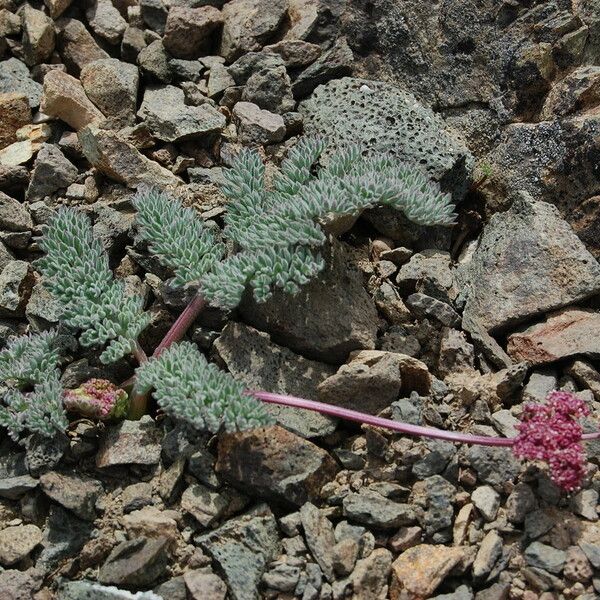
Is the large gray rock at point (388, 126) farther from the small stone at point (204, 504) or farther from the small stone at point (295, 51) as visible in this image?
the small stone at point (204, 504)

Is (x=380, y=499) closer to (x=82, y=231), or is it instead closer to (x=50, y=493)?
(x=50, y=493)

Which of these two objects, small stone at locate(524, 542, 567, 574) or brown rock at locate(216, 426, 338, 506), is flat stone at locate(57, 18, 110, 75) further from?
small stone at locate(524, 542, 567, 574)

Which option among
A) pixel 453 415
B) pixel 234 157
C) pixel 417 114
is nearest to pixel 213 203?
pixel 234 157

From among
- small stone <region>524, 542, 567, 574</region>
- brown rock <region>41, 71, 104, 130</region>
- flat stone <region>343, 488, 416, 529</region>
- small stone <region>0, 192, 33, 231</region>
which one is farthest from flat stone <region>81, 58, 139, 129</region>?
small stone <region>524, 542, 567, 574</region>

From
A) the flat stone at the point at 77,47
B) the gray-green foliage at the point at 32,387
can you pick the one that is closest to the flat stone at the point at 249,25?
the flat stone at the point at 77,47

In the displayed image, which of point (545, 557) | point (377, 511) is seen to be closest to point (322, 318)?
point (377, 511)

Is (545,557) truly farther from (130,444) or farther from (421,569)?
(130,444)
